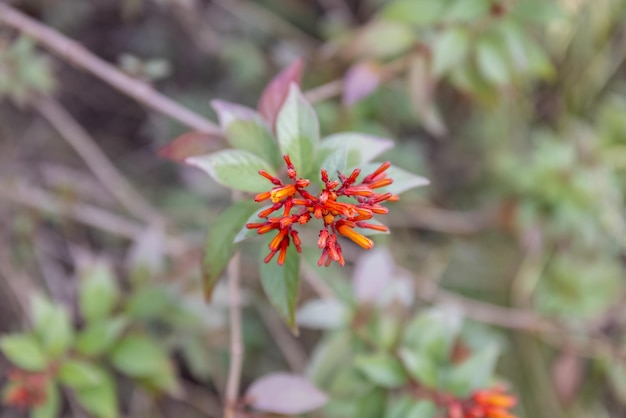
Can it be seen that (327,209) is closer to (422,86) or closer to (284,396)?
(284,396)

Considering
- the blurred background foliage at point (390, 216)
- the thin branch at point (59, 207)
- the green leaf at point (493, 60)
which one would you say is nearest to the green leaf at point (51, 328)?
the blurred background foliage at point (390, 216)

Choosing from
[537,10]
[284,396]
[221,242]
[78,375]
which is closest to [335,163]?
[221,242]

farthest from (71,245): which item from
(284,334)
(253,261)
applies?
(284,334)

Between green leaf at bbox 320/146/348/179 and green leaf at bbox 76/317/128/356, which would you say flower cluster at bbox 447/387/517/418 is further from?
green leaf at bbox 76/317/128/356

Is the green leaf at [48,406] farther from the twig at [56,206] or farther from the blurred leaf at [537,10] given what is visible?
the blurred leaf at [537,10]

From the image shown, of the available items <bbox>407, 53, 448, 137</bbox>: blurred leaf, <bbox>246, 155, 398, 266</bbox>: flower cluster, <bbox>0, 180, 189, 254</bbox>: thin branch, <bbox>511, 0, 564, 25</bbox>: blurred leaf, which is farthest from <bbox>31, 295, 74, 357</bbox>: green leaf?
<bbox>511, 0, 564, 25</bbox>: blurred leaf

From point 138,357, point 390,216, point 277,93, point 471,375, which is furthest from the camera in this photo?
point 390,216
